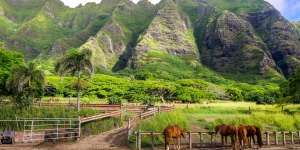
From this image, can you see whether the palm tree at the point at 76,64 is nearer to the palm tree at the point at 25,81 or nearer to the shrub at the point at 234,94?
the palm tree at the point at 25,81

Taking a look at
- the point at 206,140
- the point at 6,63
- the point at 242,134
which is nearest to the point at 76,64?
the point at 6,63

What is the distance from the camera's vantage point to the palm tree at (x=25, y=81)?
2190 inches

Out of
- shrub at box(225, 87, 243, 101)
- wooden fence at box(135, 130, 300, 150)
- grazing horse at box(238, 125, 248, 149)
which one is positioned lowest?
wooden fence at box(135, 130, 300, 150)

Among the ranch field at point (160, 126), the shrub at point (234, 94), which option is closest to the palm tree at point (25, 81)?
the ranch field at point (160, 126)

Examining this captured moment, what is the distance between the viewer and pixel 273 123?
140 feet

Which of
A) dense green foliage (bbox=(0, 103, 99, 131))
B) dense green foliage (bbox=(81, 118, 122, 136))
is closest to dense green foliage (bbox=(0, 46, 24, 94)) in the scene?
dense green foliage (bbox=(0, 103, 99, 131))

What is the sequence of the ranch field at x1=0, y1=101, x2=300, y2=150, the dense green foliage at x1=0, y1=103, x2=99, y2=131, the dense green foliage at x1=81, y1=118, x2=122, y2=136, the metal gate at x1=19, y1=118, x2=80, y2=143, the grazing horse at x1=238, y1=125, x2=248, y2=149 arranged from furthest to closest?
the dense green foliage at x1=0, y1=103, x2=99, y2=131 < the dense green foliage at x1=81, y1=118, x2=122, y2=136 < the metal gate at x1=19, y1=118, x2=80, y2=143 < the ranch field at x1=0, y1=101, x2=300, y2=150 < the grazing horse at x1=238, y1=125, x2=248, y2=149

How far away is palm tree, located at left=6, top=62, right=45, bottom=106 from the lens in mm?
55625

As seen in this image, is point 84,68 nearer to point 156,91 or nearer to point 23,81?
point 23,81

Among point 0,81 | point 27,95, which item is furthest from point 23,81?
point 0,81

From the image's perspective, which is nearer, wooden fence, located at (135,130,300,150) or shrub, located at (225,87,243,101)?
wooden fence, located at (135,130,300,150)

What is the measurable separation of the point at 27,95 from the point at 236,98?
354ft

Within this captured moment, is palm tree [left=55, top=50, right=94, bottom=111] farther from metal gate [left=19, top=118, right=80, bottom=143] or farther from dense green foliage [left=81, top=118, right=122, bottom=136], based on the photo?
metal gate [left=19, top=118, right=80, bottom=143]

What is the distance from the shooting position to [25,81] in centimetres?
5650
